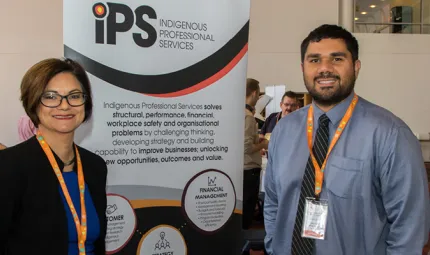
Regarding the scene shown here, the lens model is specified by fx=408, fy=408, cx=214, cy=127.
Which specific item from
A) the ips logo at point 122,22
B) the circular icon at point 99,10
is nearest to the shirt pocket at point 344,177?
the ips logo at point 122,22

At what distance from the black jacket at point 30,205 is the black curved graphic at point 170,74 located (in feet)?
2.07

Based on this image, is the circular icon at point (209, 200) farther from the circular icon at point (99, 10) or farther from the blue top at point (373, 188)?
the circular icon at point (99, 10)

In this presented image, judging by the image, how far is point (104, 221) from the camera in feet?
5.17

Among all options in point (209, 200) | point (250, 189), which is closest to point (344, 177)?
point (209, 200)

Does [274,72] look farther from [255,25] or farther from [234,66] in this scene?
[234,66]

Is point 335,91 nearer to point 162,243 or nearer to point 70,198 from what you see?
point 70,198

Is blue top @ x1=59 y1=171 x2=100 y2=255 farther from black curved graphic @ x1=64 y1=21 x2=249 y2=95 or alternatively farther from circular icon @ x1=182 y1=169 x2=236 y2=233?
circular icon @ x1=182 y1=169 x2=236 y2=233

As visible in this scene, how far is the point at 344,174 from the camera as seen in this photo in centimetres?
155

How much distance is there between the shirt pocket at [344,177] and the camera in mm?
1526

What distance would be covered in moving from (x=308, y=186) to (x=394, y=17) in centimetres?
904

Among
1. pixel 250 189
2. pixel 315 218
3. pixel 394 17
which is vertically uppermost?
pixel 394 17

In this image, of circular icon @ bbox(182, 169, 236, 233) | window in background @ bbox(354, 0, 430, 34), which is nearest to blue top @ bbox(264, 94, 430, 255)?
circular icon @ bbox(182, 169, 236, 233)

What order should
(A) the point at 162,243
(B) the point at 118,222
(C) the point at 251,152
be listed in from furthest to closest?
(C) the point at 251,152
(A) the point at 162,243
(B) the point at 118,222

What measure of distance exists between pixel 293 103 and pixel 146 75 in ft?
9.62
